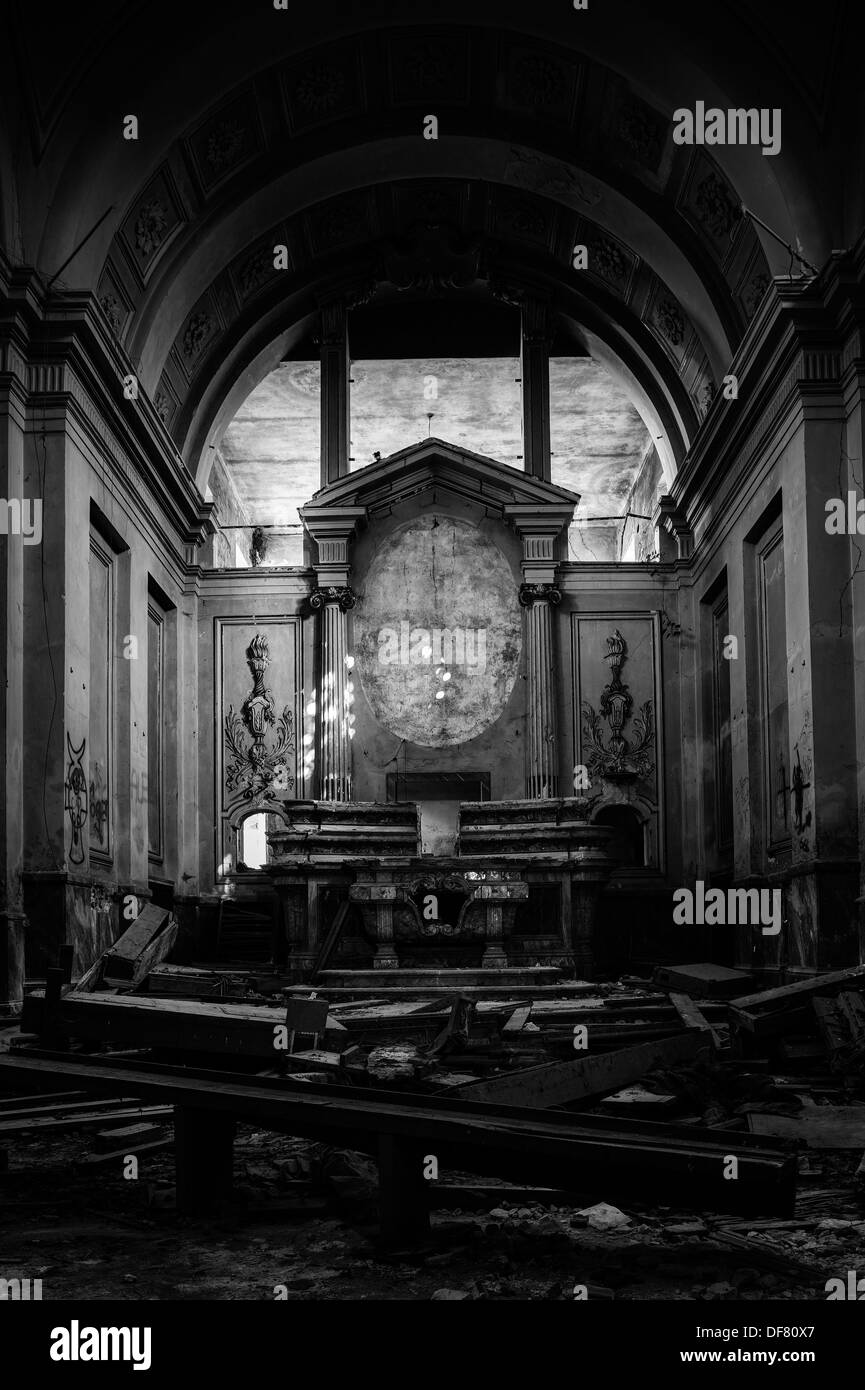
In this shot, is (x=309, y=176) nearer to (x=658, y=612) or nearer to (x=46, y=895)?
(x=658, y=612)

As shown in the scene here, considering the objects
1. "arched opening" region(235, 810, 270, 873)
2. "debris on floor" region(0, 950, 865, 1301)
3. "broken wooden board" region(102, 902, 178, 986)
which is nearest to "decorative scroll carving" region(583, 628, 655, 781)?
"arched opening" region(235, 810, 270, 873)

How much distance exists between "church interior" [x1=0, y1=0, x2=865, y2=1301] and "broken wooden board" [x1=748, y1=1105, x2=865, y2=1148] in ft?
0.15

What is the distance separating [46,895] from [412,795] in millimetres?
7499

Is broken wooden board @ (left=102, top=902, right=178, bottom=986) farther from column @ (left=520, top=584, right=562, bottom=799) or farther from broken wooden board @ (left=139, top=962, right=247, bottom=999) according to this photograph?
column @ (left=520, top=584, right=562, bottom=799)

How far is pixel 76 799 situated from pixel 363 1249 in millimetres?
9464

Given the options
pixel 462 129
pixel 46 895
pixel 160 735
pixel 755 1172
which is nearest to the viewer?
pixel 755 1172

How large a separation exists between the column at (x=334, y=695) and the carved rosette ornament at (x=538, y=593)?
101 inches

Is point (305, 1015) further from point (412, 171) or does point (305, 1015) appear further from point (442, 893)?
point (412, 171)

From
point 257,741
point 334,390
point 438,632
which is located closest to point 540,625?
point 438,632

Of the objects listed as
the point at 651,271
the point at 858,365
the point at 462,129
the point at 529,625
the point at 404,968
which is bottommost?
the point at 404,968

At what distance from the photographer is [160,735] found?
1797cm

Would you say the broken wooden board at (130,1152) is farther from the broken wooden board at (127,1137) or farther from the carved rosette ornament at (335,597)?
the carved rosette ornament at (335,597)

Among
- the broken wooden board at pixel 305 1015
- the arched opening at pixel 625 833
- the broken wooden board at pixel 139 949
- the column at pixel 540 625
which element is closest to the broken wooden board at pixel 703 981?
the broken wooden board at pixel 139 949

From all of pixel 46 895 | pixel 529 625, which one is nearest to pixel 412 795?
pixel 529 625
